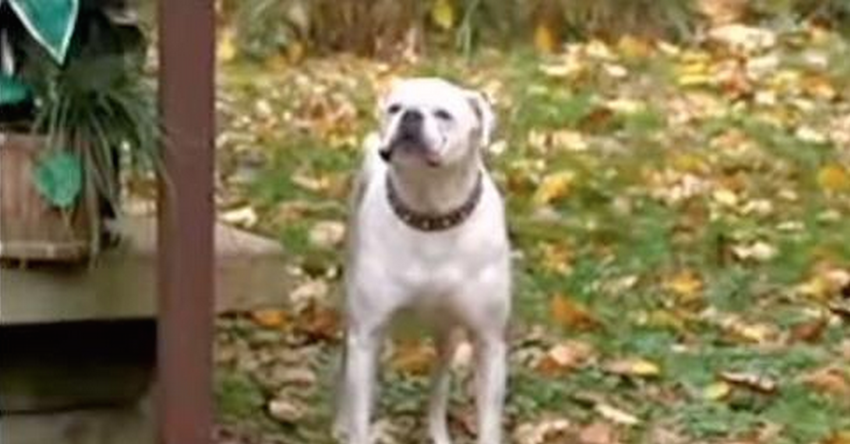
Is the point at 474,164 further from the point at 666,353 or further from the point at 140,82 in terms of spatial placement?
the point at 666,353

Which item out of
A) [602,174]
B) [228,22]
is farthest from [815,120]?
[228,22]

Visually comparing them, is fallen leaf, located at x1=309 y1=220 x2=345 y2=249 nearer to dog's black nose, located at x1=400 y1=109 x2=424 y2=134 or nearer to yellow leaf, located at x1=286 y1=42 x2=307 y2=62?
dog's black nose, located at x1=400 y1=109 x2=424 y2=134

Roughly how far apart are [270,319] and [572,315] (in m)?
0.78

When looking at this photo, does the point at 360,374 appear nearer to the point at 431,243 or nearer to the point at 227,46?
the point at 431,243

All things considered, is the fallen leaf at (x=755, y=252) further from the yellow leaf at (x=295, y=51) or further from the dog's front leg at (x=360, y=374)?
the yellow leaf at (x=295, y=51)

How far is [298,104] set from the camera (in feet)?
31.5

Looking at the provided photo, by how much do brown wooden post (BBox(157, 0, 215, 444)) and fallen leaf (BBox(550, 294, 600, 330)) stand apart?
7.25 ft

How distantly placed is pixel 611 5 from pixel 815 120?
1.93 metres

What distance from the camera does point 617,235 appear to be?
7598mm

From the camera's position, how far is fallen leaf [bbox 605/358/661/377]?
19.8 feet

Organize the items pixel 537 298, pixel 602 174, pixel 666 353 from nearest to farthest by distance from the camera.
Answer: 1. pixel 666 353
2. pixel 537 298
3. pixel 602 174

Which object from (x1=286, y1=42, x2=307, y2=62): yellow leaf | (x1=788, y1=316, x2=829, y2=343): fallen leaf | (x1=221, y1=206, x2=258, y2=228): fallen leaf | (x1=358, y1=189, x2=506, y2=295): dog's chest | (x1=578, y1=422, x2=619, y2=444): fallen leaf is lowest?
(x1=578, y1=422, x2=619, y2=444): fallen leaf

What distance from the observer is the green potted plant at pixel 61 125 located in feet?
14.5

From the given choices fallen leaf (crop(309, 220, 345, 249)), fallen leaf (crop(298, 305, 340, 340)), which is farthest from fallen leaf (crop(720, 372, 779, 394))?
fallen leaf (crop(309, 220, 345, 249))
